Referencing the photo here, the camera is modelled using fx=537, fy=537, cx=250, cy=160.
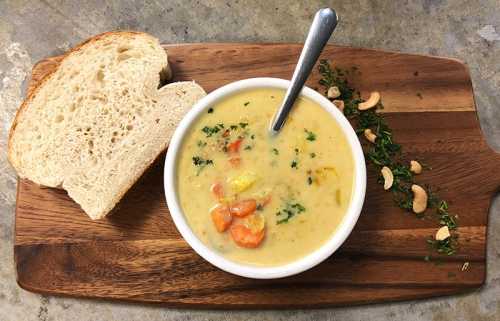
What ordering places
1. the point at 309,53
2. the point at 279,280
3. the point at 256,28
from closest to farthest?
the point at 309,53 < the point at 279,280 < the point at 256,28

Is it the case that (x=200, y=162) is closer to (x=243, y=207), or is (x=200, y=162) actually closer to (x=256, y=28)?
(x=243, y=207)

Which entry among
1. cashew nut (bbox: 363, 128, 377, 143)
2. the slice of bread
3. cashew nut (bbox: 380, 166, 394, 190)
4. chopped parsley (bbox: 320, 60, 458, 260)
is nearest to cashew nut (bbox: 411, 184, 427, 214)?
chopped parsley (bbox: 320, 60, 458, 260)

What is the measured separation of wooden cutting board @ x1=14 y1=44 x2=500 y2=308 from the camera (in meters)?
2.72

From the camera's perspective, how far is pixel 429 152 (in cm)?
289

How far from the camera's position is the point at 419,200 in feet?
9.15

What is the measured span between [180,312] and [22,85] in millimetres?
1578

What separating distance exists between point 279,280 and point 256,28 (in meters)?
1.51

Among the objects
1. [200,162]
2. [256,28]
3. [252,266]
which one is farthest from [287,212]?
[256,28]

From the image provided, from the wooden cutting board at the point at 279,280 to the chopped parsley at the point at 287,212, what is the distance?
498mm

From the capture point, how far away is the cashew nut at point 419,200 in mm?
2791

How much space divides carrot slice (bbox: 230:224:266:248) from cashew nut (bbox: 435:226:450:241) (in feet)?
3.30

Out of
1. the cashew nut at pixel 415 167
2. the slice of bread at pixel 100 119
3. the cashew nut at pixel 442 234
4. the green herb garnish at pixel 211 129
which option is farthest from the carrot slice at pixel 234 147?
the cashew nut at pixel 442 234

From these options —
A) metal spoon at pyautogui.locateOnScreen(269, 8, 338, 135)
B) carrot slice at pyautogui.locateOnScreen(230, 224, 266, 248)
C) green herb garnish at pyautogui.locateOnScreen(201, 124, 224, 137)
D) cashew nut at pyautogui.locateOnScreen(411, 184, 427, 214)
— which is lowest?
cashew nut at pyautogui.locateOnScreen(411, 184, 427, 214)

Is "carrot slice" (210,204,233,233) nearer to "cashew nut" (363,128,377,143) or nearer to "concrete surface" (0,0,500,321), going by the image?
"cashew nut" (363,128,377,143)
